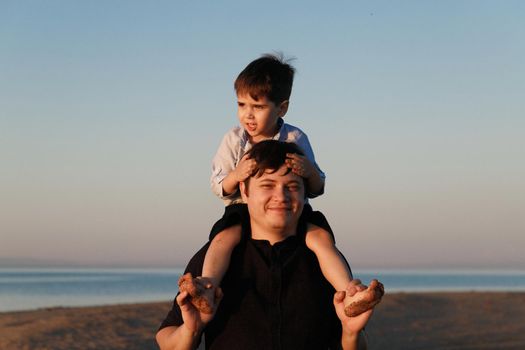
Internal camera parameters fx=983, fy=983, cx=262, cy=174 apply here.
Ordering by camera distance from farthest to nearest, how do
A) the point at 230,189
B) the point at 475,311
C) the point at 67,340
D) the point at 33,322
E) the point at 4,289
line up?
the point at 4,289 < the point at 475,311 < the point at 33,322 < the point at 67,340 < the point at 230,189

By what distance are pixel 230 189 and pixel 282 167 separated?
0.58m

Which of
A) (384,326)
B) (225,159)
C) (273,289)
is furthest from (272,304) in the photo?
(384,326)

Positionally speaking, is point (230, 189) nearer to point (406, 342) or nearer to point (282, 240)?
point (282, 240)

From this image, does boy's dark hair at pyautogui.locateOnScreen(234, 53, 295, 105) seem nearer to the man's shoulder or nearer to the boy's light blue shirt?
the boy's light blue shirt

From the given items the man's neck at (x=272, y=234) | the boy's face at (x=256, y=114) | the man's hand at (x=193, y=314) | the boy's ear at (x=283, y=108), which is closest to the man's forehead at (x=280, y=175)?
the man's neck at (x=272, y=234)

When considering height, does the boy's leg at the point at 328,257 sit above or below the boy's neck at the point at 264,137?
below

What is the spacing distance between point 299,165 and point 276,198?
0.24m

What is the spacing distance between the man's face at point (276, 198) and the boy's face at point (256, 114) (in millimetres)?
883

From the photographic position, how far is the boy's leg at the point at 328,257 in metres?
5.76

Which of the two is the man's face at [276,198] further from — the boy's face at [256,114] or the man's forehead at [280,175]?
the boy's face at [256,114]

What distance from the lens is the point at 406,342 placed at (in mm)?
20047

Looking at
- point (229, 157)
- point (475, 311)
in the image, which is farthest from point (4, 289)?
point (229, 157)

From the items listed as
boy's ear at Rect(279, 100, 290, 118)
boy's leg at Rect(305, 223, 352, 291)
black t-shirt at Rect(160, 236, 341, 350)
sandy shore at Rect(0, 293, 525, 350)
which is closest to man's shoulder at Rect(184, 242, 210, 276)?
black t-shirt at Rect(160, 236, 341, 350)

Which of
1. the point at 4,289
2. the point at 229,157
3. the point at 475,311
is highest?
the point at 229,157
